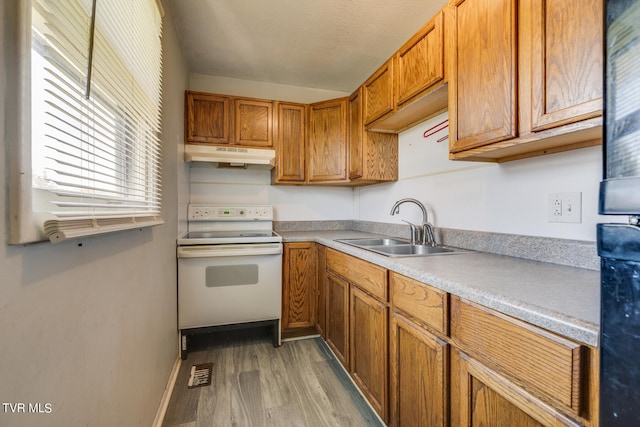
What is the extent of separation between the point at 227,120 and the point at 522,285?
2.40 metres

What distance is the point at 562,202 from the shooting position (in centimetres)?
117

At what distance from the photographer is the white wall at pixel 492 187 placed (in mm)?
1114

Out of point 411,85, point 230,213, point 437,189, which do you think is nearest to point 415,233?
point 437,189

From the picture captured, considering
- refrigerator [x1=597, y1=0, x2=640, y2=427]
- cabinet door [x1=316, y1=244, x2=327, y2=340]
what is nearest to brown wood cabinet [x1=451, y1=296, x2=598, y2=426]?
refrigerator [x1=597, y1=0, x2=640, y2=427]

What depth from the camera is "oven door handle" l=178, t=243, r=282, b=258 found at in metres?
2.02

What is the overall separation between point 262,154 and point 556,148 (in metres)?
1.93

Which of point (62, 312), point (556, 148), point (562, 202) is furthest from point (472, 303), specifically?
point (62, 312)

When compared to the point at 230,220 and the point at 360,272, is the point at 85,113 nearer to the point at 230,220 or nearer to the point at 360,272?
the point at 360,272

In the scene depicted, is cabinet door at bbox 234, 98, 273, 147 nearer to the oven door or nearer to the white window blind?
the oven door

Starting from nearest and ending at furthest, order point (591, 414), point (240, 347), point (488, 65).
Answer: point (591, 414) < point (488, 65) < point (240, 347)

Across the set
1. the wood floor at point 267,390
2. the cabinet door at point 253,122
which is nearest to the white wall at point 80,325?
the wood floor at point 267,390

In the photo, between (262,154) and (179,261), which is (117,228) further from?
(262,154)

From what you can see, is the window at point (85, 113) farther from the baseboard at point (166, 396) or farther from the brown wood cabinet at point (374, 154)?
the brown wood cabinet at point (374, 154)

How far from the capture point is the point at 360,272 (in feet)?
5.29
